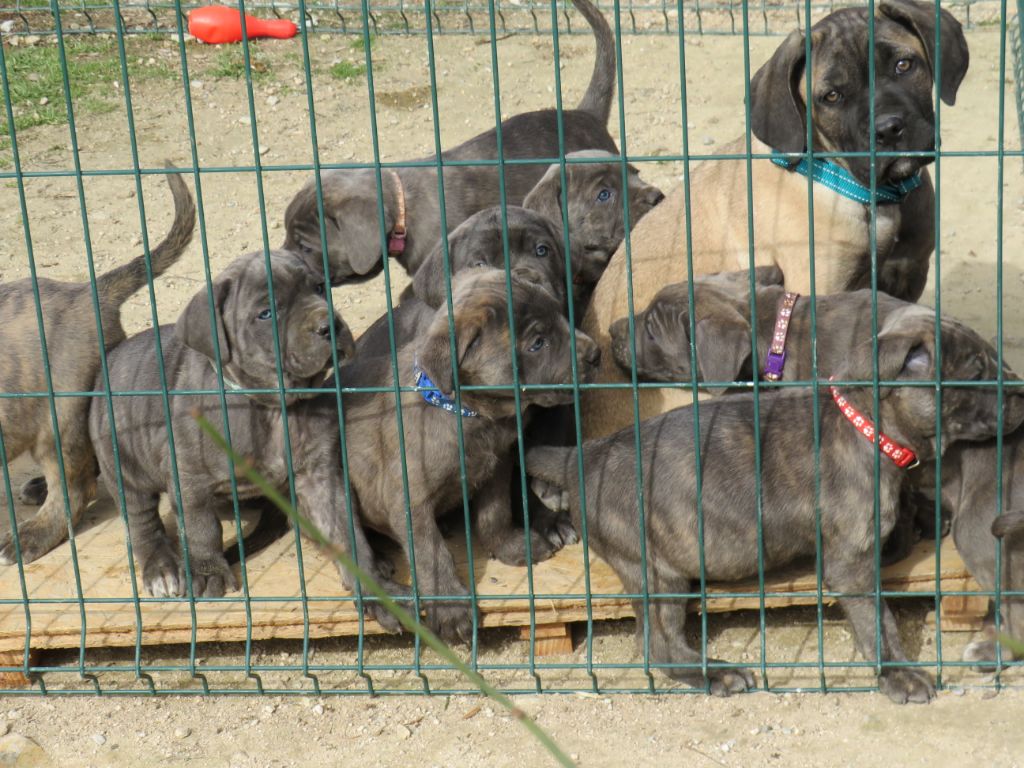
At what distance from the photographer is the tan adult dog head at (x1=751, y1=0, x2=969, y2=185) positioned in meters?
5.20

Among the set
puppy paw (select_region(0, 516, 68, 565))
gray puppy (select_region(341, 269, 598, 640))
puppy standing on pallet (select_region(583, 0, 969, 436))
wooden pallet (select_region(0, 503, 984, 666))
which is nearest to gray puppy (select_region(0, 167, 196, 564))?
puppy paw (select_region(0, 516, 68, 565))

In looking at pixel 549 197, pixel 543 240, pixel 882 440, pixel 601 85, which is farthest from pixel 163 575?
pixel 601 85

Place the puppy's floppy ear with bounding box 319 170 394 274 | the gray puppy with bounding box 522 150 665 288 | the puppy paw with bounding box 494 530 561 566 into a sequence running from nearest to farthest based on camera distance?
the puppy paw with bounding box 494 530 561 566, the gray puppy with bounding box 522 150 665 288, the puppy's floppy ear with bounding box 319 170 394 274

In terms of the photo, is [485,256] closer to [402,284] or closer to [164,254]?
[164,254]

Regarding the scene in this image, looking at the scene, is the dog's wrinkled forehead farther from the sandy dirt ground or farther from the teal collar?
the teal collar

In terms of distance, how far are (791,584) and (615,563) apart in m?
0.65

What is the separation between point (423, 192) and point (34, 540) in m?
2.61

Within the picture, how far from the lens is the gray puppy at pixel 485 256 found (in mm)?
5660

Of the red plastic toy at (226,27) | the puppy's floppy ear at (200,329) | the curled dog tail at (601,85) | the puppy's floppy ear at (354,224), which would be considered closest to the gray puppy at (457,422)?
the puppy's floppy ear at (200,329)

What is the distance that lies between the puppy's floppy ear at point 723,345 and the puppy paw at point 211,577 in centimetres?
197

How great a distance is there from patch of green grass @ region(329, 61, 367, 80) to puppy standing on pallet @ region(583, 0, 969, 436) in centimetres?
649

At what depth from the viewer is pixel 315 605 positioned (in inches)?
200

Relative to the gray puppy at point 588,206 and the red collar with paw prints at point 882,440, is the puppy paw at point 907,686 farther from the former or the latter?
the gray puppy at point 588,206

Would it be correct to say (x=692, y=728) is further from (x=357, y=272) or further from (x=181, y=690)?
(x=357, y=272)
